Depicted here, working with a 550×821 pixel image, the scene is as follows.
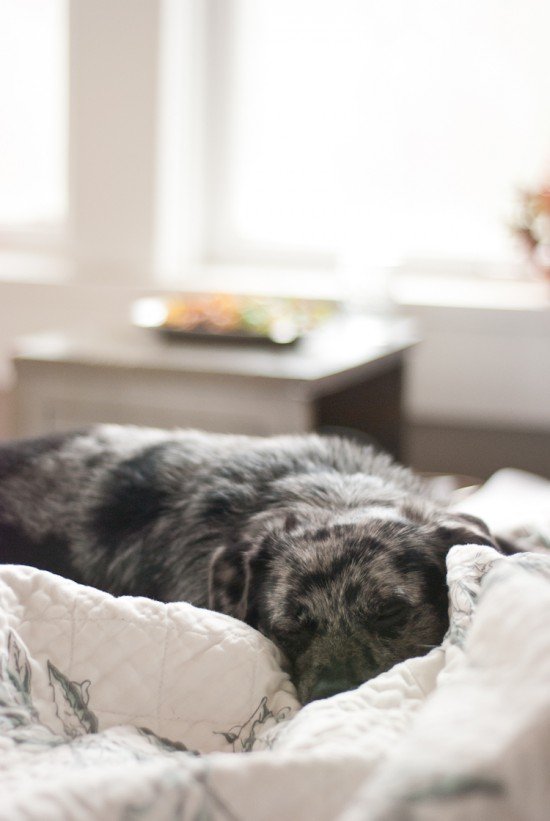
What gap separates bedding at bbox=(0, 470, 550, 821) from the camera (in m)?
0.50

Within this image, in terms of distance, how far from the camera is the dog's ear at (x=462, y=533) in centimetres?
112

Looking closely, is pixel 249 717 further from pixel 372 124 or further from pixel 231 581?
pixel 372 124

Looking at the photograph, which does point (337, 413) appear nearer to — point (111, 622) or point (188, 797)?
point (111, 622)

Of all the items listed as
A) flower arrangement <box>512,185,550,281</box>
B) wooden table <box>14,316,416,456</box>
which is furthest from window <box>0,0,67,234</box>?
flower arrangement <box>512,185,550,281</box>

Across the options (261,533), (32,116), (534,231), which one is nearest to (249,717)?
(261,533)

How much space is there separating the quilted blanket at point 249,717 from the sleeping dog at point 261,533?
14 cm

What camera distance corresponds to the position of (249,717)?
0.84 metres

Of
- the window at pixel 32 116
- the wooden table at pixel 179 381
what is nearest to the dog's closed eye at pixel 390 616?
the wooden table at pixel 179 381

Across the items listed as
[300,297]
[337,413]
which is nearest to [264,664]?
[337,413]

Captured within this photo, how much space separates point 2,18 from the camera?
4.23m

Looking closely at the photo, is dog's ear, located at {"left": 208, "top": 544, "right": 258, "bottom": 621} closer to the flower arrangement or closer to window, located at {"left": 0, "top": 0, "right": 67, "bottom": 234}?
the flower arrangement

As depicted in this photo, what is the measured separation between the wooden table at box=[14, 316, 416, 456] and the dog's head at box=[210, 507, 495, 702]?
126cm

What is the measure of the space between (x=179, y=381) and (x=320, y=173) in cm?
179

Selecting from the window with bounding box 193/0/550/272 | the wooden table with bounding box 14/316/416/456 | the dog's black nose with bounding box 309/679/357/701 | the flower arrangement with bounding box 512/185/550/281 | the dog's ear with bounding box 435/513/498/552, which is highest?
the window with bounding box 193/0/550/272
